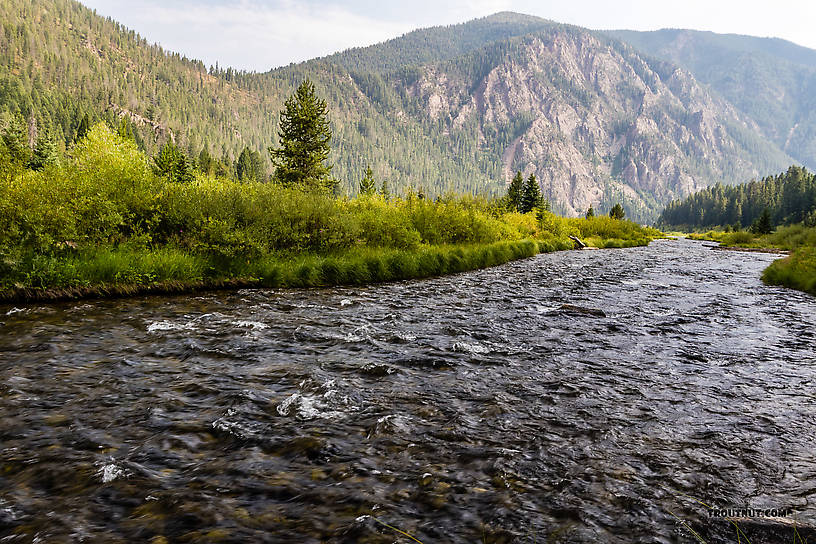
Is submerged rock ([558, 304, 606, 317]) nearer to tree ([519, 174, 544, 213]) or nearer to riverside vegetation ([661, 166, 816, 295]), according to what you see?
riverside vegetation ([661, 166, 816, 295])

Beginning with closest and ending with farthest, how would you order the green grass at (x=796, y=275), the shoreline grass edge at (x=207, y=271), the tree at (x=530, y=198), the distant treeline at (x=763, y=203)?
the shoreline grass edge at (x=207, y=271)
the green grass at (x=796, y=275)
the tree at (x=530, y=198)
the distant treeline at (x=763, y=203)

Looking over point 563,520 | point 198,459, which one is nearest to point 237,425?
point 198,459

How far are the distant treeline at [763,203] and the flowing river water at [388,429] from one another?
89731 millimetres

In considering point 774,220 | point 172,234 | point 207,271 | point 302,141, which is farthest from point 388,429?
point 774,220

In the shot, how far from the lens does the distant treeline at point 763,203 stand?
110m

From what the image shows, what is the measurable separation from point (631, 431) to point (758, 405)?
277 centimetres

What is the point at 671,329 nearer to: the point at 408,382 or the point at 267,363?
the point at 408,382

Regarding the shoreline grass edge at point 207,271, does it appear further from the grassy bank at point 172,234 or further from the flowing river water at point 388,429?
the flowing river water at point 388,429

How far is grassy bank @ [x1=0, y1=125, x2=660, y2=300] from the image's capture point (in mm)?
12352

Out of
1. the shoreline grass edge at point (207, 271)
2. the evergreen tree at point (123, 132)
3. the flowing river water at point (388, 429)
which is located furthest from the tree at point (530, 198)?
the flowing river water at point (388, 429)

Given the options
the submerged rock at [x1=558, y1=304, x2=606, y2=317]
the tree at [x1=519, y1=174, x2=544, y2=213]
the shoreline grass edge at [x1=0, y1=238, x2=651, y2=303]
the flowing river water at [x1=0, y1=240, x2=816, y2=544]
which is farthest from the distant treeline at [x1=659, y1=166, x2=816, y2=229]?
the flowing river water at [x1=0, y1=240, x2=816, y2=544]

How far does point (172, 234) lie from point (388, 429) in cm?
1417

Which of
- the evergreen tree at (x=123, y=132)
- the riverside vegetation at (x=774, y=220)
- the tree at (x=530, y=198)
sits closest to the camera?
the evergreen tree at (x=123, y=132)

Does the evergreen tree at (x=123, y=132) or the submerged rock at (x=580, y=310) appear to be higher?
the evergreen tree at (x=123, y=132)
